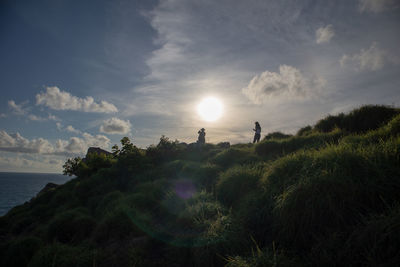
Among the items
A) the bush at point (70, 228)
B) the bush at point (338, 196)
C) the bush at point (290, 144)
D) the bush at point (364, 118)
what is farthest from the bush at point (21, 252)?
the bush at point (364, 118)

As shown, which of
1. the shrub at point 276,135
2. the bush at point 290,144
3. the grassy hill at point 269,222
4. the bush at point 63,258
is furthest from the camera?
the shrub at point 276,135

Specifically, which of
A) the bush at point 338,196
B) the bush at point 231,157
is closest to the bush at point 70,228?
the bush at point 338,196

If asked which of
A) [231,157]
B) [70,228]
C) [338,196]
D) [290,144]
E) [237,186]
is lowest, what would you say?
[70,228]

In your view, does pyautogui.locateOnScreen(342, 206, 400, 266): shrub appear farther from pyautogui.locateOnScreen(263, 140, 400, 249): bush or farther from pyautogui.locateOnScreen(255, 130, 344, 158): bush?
pyautogui.locateOnScreen(255, 130, 344, 158): bush

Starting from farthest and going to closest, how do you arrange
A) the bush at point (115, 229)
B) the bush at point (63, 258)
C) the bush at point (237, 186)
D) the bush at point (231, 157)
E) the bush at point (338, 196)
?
the bush at point (231, 157) < the bush at point (237, 186) < the bush at point (115, 229) < the bush at point (63, 258) < the bush at point (338, 196)

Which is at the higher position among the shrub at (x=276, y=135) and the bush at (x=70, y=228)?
the shrub at (x=276, y=135)

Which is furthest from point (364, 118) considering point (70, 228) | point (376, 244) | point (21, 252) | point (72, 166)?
point (72, 166)

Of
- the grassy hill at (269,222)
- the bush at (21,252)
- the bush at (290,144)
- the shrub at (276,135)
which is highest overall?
the shrub at (276,135)

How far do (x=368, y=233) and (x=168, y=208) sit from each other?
6.06 m

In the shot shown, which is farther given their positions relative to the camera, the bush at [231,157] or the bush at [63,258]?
the bush at [231,157]

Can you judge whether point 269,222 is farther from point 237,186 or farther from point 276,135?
point 276,135

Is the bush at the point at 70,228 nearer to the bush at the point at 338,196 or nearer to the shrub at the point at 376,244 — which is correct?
the bush at the point at 338,196

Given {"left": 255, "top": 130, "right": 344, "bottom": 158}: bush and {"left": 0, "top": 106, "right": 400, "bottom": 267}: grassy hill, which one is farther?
{"left": 255, "top": 130, "right": 344, "bottom": 158}: bush

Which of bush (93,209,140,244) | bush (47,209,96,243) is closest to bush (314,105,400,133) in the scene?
bush (93,209,140,244)
